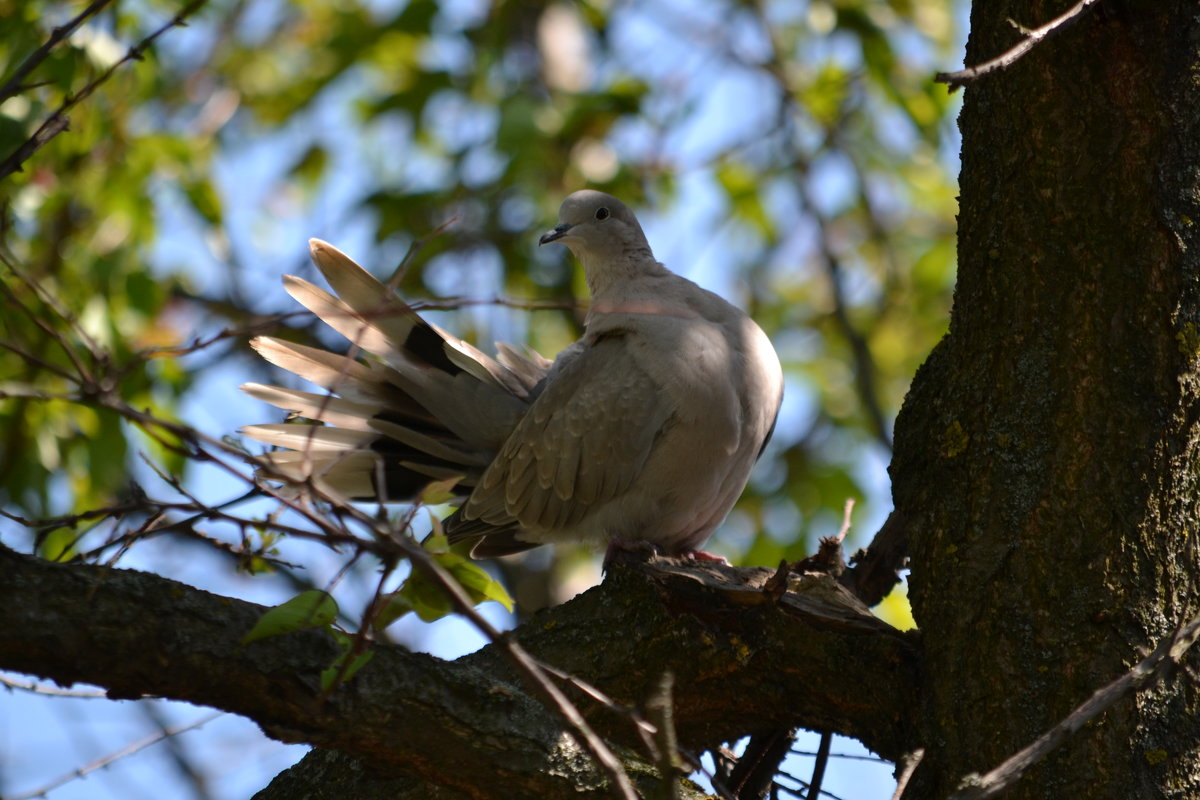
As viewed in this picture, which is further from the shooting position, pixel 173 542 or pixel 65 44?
pixel 173 542

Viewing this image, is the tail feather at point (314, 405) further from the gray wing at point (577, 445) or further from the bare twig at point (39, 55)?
the bare twig at point (39, 55)

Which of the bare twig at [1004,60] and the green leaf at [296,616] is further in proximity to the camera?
the green leaf at [296,616]

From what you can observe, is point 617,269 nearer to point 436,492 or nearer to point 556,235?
point 556,235

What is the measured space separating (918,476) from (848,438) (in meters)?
4.26

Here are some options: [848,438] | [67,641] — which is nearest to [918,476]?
[67,641]

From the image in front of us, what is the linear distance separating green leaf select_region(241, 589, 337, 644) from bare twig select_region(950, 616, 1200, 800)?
3.03 ft

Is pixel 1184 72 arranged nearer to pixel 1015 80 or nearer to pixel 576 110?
pixel 1015 80

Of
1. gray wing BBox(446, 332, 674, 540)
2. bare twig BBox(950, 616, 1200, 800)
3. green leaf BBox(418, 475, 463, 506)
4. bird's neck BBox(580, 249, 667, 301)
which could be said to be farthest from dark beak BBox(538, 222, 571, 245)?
bare twig BBox(950, 616, 1200, 800)

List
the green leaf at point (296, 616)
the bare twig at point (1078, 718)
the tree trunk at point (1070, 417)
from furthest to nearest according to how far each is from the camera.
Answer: the tree trunk at point (1070, 417), the green leaf at point (296, 616), the bare twig at point (1078, 718)

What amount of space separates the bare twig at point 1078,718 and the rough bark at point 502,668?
0.62m

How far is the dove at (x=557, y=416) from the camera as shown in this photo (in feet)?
11.5

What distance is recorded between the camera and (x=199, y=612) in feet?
6.07

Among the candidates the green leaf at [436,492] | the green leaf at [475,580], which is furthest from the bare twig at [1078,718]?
the green leaf at [436,492]

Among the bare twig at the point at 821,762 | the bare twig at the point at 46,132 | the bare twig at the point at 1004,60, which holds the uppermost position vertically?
the bare twig at the point at 46,132
